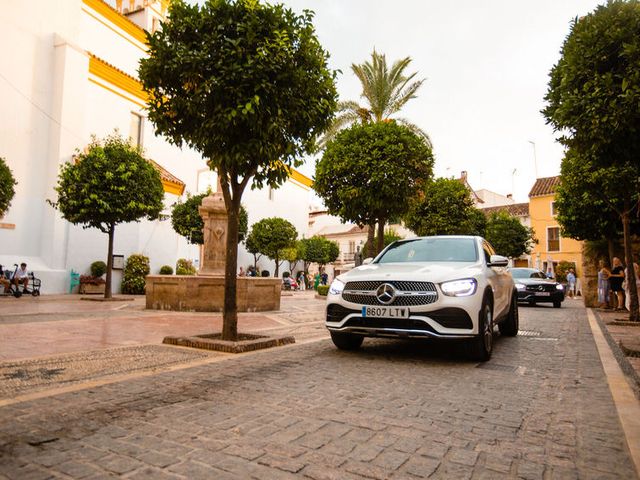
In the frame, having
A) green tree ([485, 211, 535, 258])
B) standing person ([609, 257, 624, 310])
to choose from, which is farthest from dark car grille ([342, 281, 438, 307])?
green tree ([485, 211, 535, 258])

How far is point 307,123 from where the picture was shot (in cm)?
690

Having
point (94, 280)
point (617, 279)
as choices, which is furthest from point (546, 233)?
point (94, 280)

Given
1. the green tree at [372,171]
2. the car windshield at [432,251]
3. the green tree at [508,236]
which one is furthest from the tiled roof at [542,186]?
the car windshield at [432,251]

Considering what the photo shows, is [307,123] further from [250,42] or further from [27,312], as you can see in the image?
[27,312]

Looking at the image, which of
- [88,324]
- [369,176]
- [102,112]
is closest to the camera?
[88,324]

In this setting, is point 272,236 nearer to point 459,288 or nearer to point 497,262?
point 497,262

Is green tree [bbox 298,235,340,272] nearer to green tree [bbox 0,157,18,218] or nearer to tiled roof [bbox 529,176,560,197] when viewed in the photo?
tiled roof [bbox 529,176,560,197]

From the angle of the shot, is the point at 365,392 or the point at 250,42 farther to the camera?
the point at 250,42

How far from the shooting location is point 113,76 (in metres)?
24.0

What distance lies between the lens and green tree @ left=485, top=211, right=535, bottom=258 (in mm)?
40469

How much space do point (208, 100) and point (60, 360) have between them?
149 inches

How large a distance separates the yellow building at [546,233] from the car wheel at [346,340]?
4351 centimetres

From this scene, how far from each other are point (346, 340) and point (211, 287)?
7.39m


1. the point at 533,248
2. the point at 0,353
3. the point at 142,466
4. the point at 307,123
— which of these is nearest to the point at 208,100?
the point at 307,123
